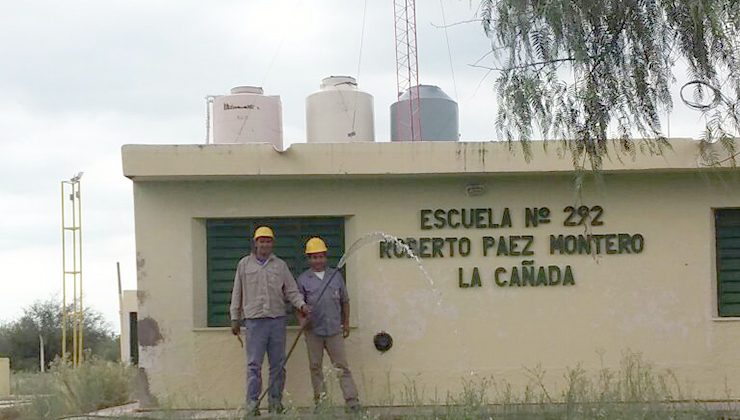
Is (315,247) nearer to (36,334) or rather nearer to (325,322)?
(325,322)

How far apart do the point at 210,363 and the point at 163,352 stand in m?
0.47

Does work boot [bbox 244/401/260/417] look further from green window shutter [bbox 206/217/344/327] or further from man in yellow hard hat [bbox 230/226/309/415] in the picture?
green window shutter [bbox 206/217/344/327]

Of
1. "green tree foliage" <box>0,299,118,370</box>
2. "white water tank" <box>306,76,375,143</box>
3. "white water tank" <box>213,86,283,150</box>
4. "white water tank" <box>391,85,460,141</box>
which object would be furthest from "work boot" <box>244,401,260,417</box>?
"green tree foliage" <box>0,299,118,370</box>

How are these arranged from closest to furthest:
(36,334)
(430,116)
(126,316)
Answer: (430,116) → (126,316) → (36,334)

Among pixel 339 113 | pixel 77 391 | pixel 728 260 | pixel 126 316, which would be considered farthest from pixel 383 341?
pixel 126 316

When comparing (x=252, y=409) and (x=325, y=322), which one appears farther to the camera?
(x=325, y=322)

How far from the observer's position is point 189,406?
32.7 feet

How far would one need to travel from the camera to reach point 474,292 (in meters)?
10.4

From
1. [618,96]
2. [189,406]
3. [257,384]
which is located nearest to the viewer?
[618,96]

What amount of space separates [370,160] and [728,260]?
3.76 m

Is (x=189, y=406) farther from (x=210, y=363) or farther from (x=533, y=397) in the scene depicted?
(x=533, y=397)

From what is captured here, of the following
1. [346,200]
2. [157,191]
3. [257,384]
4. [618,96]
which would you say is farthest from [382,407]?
[618,96]

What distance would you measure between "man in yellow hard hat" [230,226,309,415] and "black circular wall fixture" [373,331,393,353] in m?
1.08

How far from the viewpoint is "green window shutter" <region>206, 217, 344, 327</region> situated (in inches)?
414
